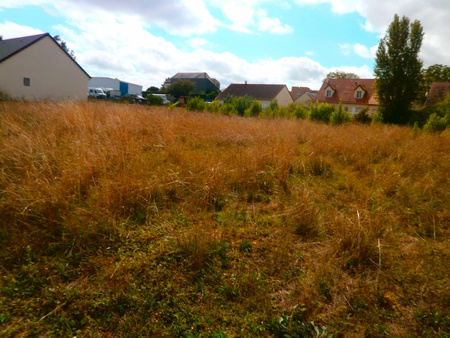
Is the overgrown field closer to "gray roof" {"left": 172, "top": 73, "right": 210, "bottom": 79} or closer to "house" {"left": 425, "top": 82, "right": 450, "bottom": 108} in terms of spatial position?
"house" {"left": 425, "top": 82, "right": 450, "bottom": 108}

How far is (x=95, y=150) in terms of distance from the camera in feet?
14.2

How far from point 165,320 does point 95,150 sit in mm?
3356

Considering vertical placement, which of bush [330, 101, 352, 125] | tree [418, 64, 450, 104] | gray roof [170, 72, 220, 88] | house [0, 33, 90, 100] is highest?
gray roof [170, 72, 220, 88]

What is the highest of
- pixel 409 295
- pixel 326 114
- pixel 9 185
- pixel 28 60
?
pixel 28 60

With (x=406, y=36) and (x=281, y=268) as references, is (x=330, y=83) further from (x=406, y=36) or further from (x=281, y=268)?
(x=281, y=268)

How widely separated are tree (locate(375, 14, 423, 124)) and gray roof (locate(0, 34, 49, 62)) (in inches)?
1225

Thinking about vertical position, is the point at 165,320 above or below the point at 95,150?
below

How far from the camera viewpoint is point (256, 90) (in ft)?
147

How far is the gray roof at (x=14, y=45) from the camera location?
22781 millimetres

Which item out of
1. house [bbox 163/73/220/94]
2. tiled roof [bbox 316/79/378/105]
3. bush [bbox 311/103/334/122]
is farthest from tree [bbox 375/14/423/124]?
house [bbox 163/73/220/94]

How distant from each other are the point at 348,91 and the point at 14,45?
130 feet

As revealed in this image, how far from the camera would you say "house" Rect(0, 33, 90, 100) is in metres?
22.8

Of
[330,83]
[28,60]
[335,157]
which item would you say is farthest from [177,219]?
[330,83]

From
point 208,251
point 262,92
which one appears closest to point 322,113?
point 208,251
